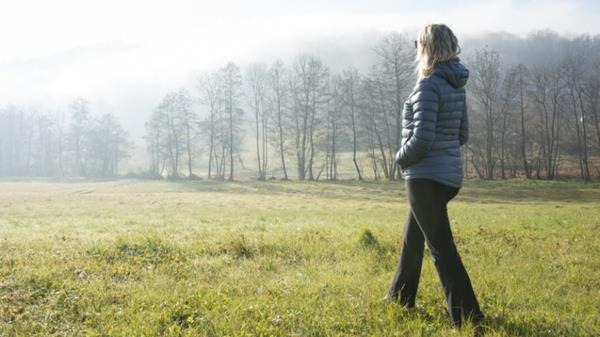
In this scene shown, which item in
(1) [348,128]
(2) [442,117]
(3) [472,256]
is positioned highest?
(1) [348,128]

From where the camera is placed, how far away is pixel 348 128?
172 feet

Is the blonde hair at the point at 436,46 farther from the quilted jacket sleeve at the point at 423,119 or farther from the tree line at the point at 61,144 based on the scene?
the tree line at the point at 61,144

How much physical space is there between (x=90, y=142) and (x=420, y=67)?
279ft

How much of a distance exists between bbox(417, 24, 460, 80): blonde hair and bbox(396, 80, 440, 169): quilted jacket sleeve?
0.23 m

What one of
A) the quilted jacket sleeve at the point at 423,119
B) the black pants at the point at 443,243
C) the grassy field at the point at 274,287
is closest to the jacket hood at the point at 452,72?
the quilted jacket sleeve at the point at 423,119

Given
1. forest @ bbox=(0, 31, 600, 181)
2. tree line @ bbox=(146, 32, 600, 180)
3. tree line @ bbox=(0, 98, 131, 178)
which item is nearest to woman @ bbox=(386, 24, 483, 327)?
tree line @ bbox=(146, 32, 600, 180)

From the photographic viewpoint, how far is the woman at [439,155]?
363cm

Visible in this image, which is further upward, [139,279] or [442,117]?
[442,117]

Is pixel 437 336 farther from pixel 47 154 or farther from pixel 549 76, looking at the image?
pixel 47 154

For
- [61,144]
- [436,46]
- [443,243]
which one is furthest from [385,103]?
[61,144]

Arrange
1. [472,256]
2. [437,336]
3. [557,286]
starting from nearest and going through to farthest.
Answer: [437,336] → [557,286] → [472,256]

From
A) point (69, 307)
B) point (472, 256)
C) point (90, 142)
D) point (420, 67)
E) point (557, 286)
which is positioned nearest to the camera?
point (420, 67)

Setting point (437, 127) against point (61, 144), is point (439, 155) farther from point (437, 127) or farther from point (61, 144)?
point (61, 144)

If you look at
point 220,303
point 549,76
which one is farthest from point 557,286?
point 549,76
